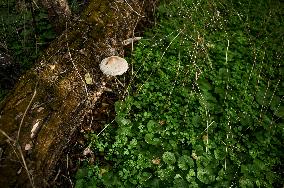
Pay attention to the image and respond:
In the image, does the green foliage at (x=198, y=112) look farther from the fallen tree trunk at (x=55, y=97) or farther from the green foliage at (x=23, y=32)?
the green foliage at (x=23, y=32)

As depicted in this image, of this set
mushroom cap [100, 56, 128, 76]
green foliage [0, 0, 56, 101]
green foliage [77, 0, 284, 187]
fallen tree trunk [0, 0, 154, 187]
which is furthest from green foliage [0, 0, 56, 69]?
green foliage [77, 0, 284, 187]

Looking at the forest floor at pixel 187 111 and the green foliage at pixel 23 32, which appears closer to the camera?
the forest floor at pixel 187 111

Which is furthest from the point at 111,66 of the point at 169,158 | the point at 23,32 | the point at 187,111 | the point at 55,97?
the point at 23,32

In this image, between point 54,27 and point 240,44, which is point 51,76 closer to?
point 54,27

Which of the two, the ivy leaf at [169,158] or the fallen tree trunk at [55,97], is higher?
the fallen tree trunk at [55,97]

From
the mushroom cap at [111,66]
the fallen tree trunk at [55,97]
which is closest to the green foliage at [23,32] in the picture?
the fallen tree trunk at [55,97]

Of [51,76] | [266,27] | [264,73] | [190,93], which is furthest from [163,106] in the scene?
[266,27]
